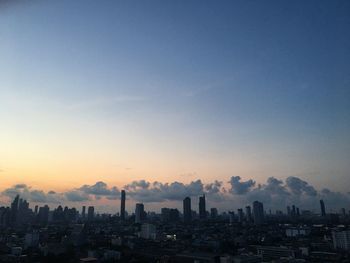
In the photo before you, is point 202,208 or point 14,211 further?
point 202,208

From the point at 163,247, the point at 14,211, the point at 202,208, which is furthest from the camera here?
the point at 202,208

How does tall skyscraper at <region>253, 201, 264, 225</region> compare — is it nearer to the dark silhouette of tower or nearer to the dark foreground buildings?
the dark foreground buildings

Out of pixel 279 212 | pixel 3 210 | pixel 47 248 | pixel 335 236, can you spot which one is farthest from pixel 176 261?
pixel 279 212

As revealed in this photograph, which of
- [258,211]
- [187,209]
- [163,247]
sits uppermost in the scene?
[187,209]

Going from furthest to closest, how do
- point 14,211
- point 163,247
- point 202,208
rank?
point 202,208 → point 14,211 → point 163,247

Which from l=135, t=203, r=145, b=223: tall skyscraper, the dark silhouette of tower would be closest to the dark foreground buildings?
the dark silhouette of tower

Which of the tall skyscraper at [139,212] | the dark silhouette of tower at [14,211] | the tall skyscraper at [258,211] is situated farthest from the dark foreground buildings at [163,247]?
the tall skyscraper at [139,212]

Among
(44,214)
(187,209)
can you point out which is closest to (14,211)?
(44,214)

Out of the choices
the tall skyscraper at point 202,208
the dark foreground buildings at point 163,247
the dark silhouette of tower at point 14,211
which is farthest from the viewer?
the tall skyscraper at point 202,208

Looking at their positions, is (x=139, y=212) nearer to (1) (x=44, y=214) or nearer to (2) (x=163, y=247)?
(1) (x=44, y=214)

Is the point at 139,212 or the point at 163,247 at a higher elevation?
the point at 139,212

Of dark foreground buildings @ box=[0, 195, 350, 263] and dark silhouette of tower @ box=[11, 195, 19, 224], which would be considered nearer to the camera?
dark foreground buildings @ box=[0, 195, 350, 263]

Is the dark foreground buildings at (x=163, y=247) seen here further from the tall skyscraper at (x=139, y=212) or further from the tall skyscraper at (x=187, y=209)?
the tall skyscraper at (x=187, y=209)
